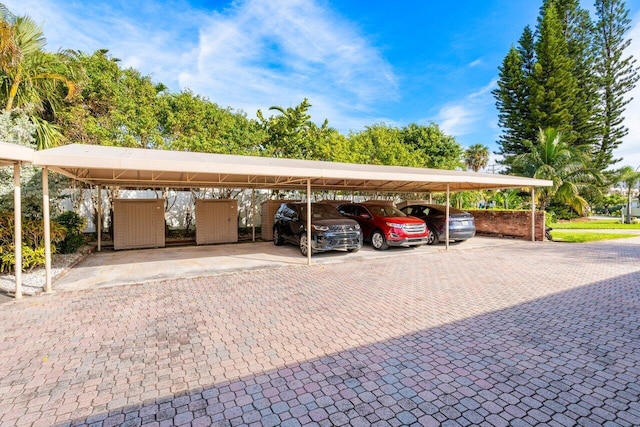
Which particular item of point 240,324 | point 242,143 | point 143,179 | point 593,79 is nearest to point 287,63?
point 242,143

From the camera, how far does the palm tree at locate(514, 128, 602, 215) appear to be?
1944 centimetres

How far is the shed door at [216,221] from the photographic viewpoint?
1246 cm

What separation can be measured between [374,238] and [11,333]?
9.00 metres

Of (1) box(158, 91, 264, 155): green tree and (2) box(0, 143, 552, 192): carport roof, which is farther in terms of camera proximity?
(1) box(158, 91, 264, 155): green tree

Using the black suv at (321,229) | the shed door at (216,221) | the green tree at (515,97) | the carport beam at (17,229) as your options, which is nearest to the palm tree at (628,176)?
the green tree at (515,97)

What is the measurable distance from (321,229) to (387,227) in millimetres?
2468

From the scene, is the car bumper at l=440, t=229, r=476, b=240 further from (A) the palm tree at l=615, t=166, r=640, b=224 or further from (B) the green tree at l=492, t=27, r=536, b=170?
(A) the palm tree at l=615, t=166, r=640, b=224

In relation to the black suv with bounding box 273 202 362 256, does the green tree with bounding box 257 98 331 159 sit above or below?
above

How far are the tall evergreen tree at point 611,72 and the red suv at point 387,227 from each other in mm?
25438

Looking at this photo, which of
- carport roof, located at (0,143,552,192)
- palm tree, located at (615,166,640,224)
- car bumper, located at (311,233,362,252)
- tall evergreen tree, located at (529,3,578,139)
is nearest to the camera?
carport roof, located at (0,143,552,192)

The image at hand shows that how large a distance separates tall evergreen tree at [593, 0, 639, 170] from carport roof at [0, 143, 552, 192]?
2068 cm

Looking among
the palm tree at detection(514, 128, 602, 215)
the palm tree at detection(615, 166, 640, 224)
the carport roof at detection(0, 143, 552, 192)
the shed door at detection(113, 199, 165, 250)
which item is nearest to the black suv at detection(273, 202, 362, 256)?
the carport roof at detection(0, 143, 552, 192)

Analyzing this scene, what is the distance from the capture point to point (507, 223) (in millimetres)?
14555

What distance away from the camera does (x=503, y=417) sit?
2.48m
